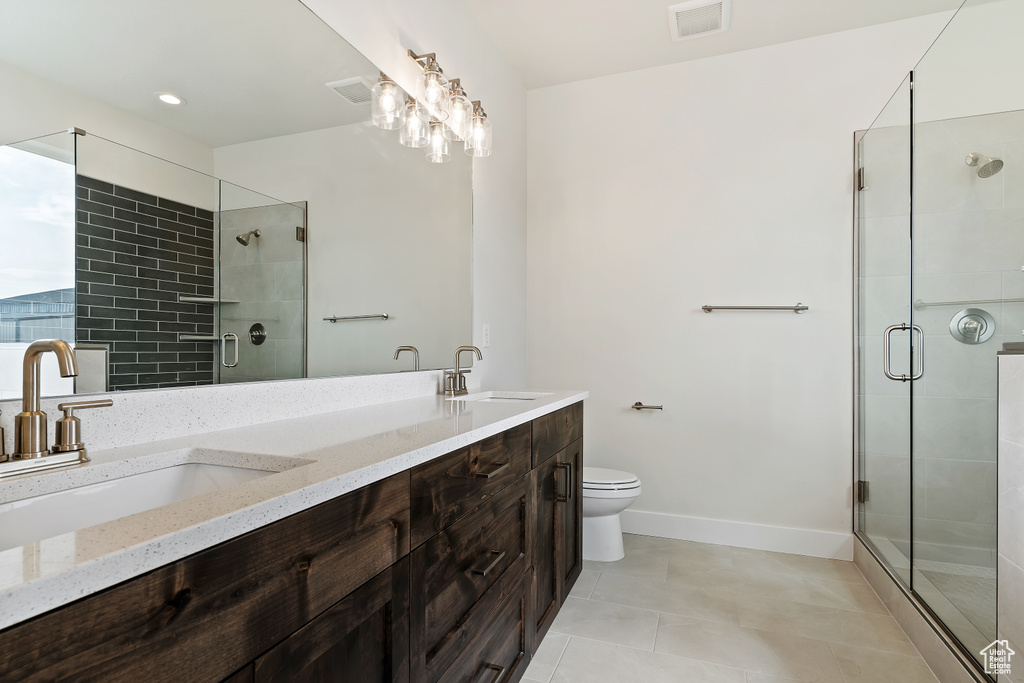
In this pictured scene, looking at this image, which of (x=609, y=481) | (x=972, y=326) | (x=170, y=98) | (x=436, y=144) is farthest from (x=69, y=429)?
(x=972, y=326)

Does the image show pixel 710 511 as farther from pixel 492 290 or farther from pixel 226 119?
pixel 226 119

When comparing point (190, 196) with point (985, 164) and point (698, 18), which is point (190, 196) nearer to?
point (985, 164)

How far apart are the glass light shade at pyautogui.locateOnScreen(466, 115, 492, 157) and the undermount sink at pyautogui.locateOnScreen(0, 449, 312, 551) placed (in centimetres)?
173

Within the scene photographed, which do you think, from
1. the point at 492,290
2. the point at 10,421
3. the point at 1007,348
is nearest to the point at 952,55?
the point at 1007,348

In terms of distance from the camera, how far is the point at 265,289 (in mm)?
1229

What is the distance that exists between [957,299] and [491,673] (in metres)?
1.77

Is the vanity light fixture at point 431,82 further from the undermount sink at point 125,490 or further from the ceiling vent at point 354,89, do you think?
the undermount sink at point 125,490

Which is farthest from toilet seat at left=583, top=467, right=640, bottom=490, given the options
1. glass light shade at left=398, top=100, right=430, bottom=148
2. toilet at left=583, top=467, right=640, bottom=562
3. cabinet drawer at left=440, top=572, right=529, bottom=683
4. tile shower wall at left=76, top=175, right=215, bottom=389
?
tile shower wall at left=76, top=175, right=215, bottom=389

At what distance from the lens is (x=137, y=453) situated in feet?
2.90

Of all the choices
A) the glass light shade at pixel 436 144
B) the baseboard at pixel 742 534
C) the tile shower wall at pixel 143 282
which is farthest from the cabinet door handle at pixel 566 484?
the glass light shade at pixel 436 144

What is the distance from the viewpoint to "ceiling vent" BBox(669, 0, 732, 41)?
2.36 metres

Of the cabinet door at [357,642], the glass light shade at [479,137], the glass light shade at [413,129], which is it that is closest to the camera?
the cabinet door at [357,642]

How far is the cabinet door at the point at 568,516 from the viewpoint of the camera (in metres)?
1.88

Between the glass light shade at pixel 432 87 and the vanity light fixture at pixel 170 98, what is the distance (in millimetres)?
1107
